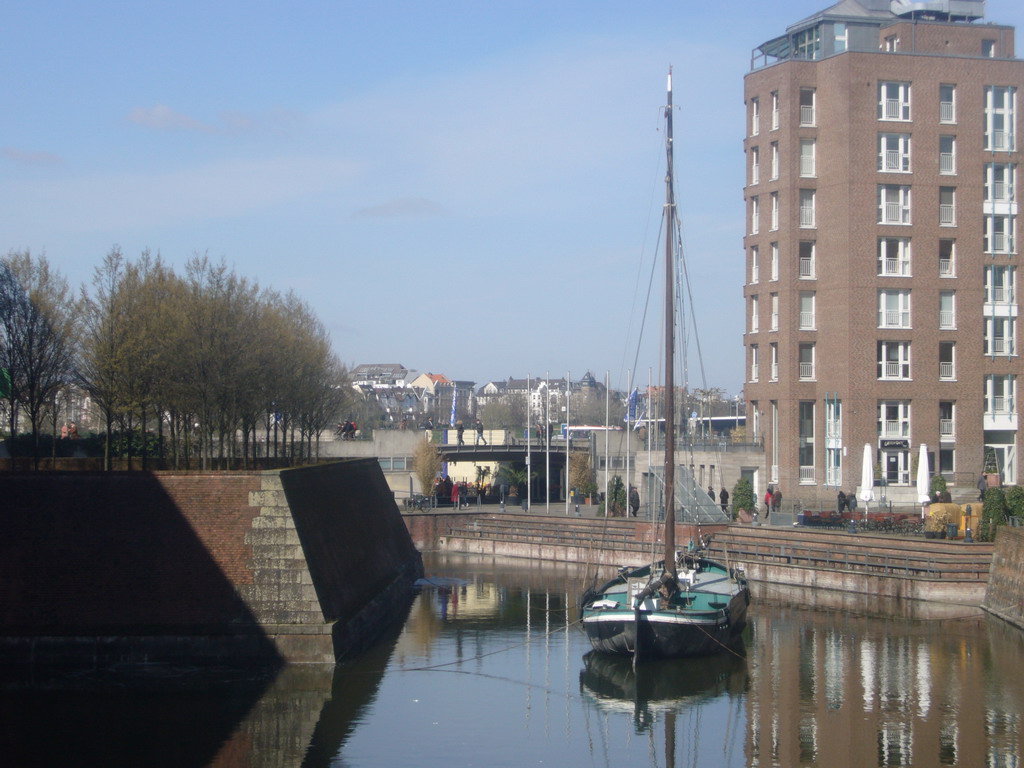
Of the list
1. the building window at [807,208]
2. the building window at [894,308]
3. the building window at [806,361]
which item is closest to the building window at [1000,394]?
the building window at [894,308]

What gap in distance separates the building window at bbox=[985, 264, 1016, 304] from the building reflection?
26.7 m

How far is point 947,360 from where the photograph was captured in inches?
2265

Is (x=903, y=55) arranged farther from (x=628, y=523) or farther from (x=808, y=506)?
(x=628, y=523)

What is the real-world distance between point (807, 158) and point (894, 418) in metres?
13.0

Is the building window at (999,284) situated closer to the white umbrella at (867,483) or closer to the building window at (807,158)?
the building window at (807,158)

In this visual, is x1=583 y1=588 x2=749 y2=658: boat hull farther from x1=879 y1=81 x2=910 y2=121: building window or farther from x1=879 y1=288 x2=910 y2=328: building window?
x1=879 y1=81 x2=910 y2=121: building window

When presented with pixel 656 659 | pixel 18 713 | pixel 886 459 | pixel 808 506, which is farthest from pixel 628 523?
pixel 18 713

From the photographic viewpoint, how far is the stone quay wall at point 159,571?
27109 millimetres

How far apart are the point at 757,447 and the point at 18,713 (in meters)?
40.7

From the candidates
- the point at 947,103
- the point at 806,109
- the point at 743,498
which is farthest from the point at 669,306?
the point at 947,103

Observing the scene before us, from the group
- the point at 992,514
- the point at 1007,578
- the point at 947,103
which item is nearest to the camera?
the point at 1007,578

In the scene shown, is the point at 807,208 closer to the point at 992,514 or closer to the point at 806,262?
the point at 806,262

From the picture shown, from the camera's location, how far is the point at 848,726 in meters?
24.6

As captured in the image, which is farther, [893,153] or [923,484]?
[893,153]
